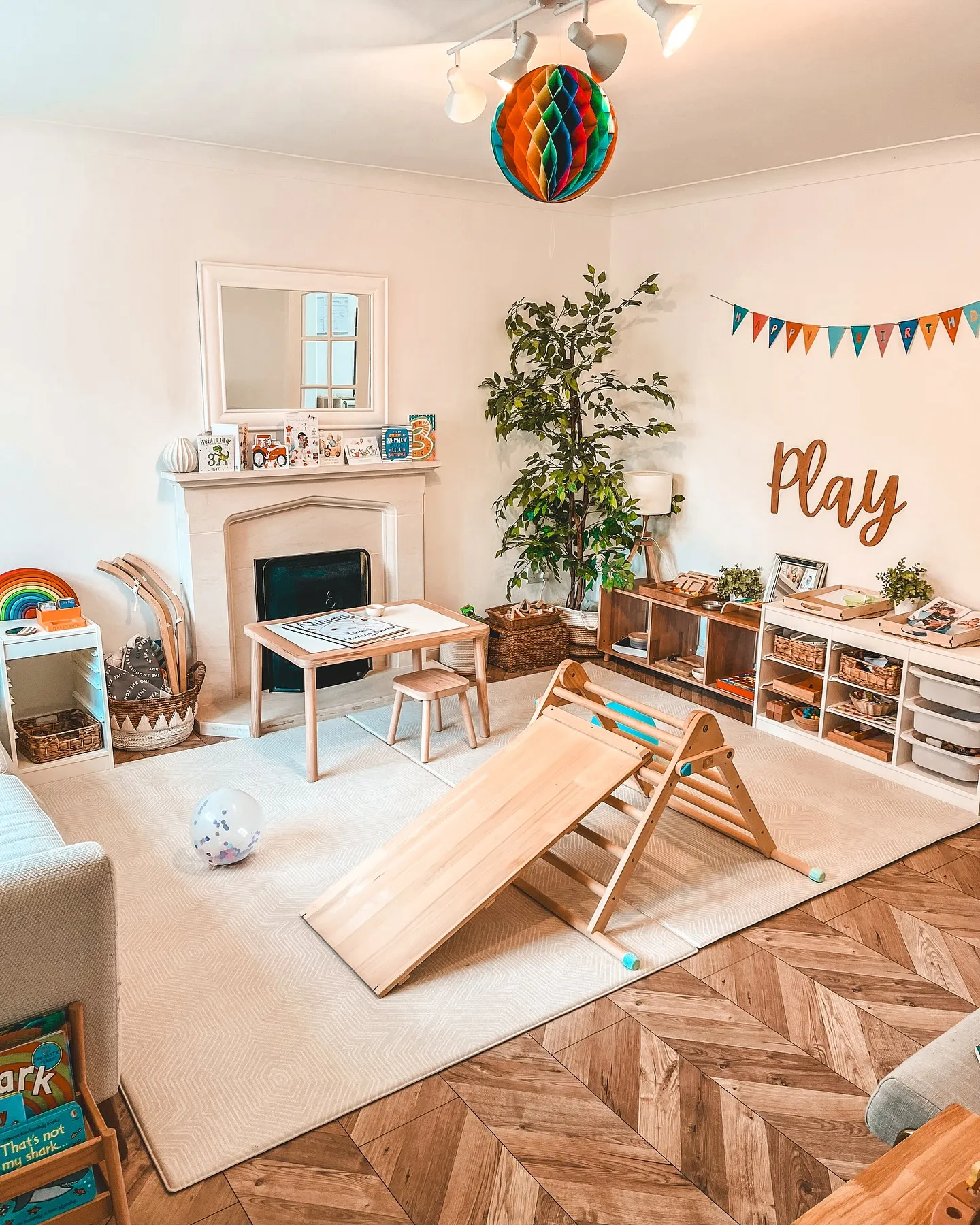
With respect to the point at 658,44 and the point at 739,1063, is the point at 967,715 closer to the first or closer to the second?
the point at 739,1063

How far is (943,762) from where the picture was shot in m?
3.75

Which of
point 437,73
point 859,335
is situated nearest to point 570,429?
point 859,335

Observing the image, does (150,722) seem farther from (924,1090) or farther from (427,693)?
(924,1090)

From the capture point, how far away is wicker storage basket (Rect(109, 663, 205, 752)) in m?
4.10

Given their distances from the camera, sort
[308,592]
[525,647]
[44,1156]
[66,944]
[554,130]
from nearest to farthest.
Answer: [44,1156]
[66,944]
[554,130]
[308,592]
[525,647]

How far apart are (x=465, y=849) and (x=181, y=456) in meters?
2.33

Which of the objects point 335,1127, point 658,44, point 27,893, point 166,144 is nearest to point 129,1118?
point 335,1127

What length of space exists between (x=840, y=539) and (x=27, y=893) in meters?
3.84

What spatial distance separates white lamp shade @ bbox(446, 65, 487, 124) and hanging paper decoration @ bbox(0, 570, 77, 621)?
2483 mm

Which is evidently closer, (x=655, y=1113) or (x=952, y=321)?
(x=655, y=1113)

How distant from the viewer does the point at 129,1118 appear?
216 centimetres

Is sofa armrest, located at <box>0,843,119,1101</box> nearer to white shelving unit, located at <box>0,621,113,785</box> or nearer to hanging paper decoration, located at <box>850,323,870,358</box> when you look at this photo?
white shelving unit, located at <box>0,621,113,785</box>

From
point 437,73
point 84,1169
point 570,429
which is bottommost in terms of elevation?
point 84,1169

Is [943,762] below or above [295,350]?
below
